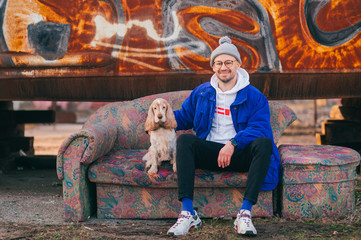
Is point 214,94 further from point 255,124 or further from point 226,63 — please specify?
point 255,124

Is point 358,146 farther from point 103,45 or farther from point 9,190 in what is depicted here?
point 9,190

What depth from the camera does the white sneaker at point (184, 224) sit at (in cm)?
273

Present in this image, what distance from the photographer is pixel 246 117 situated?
3068mm

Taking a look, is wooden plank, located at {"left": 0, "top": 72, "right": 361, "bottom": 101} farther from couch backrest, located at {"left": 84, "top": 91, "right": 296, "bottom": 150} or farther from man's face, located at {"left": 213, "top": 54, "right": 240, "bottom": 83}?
man's face, located at {"left": 213, "top": 54, "right": 240, "bottom": 83}

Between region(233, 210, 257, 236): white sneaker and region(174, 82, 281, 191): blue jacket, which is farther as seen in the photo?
region(174, 82, 281, 191): blue jacket

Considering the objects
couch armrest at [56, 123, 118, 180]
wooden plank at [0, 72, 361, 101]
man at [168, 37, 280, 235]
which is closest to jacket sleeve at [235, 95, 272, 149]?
man at [168, 37, 280, 235]

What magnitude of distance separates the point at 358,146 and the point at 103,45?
4235 millimetres

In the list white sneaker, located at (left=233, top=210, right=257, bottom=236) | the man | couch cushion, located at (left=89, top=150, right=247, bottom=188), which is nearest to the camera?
white sneaker, located at (left=233, top=210, right=257, bottom=236)

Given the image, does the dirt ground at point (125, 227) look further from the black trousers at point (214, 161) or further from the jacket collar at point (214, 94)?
the jacket collar at point (214, 94)

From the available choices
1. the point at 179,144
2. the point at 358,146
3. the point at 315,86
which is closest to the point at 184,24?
the point at 315,86

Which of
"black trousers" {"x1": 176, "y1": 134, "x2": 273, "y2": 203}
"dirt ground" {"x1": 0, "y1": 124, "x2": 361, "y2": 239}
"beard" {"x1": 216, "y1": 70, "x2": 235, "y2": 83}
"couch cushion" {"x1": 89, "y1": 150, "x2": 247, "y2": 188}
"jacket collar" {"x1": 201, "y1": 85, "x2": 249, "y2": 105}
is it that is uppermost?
"beard" {"x1": 216, "y1": 70, "x2": 235, "y2": 83}

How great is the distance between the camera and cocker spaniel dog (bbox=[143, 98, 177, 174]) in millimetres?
3100

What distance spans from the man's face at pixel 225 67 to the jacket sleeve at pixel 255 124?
10.7 inches

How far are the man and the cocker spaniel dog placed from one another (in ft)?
0.63
